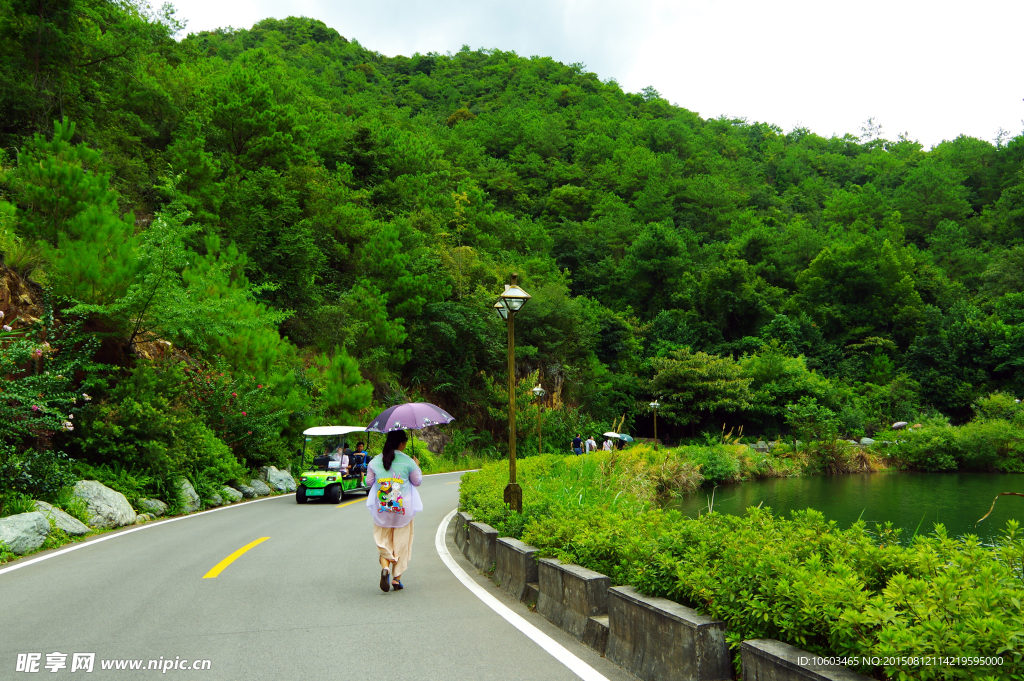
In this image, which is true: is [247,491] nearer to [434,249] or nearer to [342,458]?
[342,458]

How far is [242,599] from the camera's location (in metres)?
7.23

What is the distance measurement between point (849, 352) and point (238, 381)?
Answer: 54738 mm

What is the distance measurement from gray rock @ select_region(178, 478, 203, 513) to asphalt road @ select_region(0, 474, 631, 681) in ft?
15.8

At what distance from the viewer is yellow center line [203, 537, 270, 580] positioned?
848 centimetres

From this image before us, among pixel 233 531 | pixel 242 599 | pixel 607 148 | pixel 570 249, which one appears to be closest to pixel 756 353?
pixel 570 249

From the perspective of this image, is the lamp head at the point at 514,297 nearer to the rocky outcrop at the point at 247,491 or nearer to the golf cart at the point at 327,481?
the golf cart at the point at 327,481

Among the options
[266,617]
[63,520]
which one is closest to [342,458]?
[63,520]

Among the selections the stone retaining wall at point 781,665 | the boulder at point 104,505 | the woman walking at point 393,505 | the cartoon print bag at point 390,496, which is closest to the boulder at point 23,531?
the boulder at point 104,505

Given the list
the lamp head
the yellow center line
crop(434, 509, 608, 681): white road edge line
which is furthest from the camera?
the lamp head

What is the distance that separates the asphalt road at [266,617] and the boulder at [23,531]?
0.72m

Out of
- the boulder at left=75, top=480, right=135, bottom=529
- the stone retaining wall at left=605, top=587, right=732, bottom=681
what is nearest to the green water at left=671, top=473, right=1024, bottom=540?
the stone retaining wall at left=605, top=587, right=732, bottom=681

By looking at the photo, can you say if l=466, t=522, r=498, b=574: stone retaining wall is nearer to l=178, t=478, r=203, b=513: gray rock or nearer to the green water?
l=178, t=478, r=203, b=513: gray rock

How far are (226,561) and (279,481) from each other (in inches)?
492

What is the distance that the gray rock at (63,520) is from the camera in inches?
456
